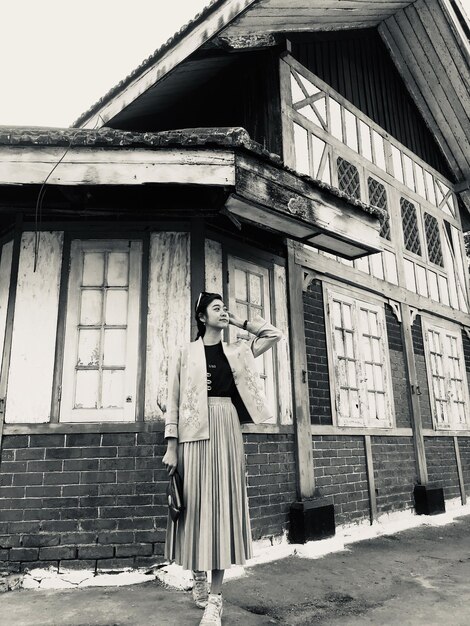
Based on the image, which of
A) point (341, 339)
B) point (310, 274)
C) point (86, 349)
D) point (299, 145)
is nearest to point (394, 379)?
point (341, 339)

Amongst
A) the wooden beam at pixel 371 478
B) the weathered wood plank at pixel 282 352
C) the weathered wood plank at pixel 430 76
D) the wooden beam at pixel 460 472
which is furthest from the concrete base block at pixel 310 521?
the weathered wood plank at pixel 430 76

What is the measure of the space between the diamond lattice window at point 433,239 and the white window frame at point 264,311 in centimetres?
461

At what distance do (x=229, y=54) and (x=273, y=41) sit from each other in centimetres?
55

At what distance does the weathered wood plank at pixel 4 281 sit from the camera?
4.41 meters

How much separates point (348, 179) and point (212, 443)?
531 centimetres

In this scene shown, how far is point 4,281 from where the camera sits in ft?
14.9

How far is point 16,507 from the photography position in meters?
3.88

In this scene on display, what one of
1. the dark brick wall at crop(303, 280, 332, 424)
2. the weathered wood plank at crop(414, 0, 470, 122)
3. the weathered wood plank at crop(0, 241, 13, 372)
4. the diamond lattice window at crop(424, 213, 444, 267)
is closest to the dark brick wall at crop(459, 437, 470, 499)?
the diamond lattice window at crop(424, 213, 444, 267)

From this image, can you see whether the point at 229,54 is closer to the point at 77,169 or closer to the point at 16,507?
the point at 77,169

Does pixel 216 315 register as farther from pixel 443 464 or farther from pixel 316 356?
pixel 443 464

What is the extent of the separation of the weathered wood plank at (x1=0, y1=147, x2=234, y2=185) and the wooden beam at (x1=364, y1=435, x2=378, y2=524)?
12.6 feet

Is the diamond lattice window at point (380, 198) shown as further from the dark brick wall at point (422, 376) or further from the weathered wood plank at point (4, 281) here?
the weathered wood plank at point (4, 281)

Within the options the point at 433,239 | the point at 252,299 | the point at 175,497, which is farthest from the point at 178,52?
the point at 433,239

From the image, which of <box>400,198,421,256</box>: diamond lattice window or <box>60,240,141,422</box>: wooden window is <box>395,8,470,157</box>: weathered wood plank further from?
<box>60,240,141,422</box>: wooden window
